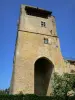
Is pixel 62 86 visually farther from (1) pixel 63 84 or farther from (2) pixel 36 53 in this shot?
(2) pixel 36 53

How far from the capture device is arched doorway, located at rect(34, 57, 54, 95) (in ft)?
87.6

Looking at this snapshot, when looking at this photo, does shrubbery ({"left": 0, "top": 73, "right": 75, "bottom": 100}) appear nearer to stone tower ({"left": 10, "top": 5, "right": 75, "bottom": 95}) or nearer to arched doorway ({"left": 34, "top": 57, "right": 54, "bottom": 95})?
stone tower ({"left": 10, "top": 5, "right": 75, "bottom": 95})

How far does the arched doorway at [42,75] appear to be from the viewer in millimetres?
26703

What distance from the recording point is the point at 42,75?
28562 millimetres

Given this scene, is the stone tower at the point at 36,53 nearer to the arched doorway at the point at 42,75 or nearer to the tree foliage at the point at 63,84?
the arched doorway at the point at 42,75

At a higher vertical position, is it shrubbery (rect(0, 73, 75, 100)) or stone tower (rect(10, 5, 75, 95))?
stone tower (rect(10, 5, 75, 95))

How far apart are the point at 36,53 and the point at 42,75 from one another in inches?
173

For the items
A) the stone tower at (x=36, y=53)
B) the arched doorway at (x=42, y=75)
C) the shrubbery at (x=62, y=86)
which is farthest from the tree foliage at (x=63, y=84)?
the arched doorway at (x=42, y=75)

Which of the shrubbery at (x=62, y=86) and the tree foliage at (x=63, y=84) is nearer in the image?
the shrubbery at (x=62, y=86)

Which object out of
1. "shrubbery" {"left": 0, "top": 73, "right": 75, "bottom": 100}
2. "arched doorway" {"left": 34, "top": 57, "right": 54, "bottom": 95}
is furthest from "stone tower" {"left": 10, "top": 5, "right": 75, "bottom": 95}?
"shrubbery" {"left": 0, "top": 73, "right": 75, "bottom": 100}

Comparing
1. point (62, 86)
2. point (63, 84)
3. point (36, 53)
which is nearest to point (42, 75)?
point (36, 53)

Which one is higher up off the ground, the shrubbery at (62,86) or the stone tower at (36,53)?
the stone tower at (36,53)

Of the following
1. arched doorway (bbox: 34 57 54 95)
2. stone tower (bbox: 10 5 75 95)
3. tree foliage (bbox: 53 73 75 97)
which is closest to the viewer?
tree foliage (bbox: 53 73 75 97)

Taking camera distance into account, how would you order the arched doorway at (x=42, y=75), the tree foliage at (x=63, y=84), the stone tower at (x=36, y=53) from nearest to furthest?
the tree foliage at (x=63, y=84)
the stone tower at (x=36, y=53)
the arched doorway at (x=42, y=75)
